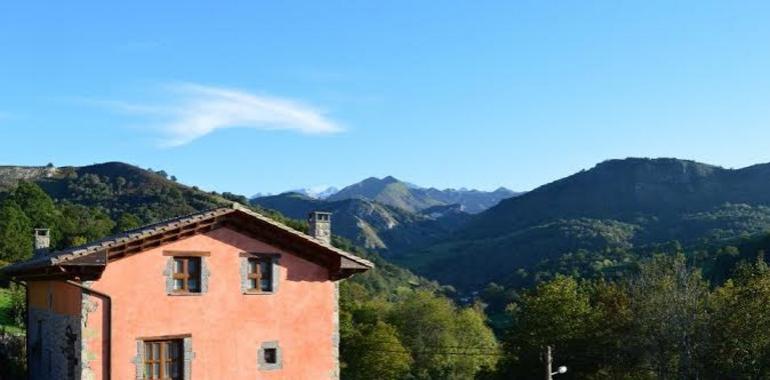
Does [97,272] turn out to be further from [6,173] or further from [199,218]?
[6,173]

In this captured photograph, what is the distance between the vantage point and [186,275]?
24328 mm

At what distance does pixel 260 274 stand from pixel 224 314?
191 centimetres

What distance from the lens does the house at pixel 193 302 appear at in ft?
74.5

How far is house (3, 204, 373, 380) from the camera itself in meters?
22.7

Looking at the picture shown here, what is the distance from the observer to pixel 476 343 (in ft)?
267

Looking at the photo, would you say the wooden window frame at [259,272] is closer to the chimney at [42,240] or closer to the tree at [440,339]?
the chimney at [42,240]

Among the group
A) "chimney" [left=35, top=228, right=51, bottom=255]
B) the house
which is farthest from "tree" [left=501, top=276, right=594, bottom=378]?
"chimney" [left=35, top=228, right=51, bottom=255]

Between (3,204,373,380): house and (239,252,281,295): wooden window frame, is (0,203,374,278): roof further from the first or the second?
(239,252,281,295): wooden window frame

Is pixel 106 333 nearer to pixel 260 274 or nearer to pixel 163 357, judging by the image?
pixel 163 357

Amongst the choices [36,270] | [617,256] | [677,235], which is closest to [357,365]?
[36,270]

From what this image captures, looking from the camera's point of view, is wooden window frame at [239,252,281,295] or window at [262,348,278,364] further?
window at [262,348,278,364]

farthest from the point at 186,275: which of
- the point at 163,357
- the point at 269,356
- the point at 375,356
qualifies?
the point at 375,356

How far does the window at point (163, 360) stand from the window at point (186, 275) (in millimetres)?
1763

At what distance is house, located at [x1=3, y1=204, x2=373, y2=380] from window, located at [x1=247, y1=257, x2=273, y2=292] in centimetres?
4
